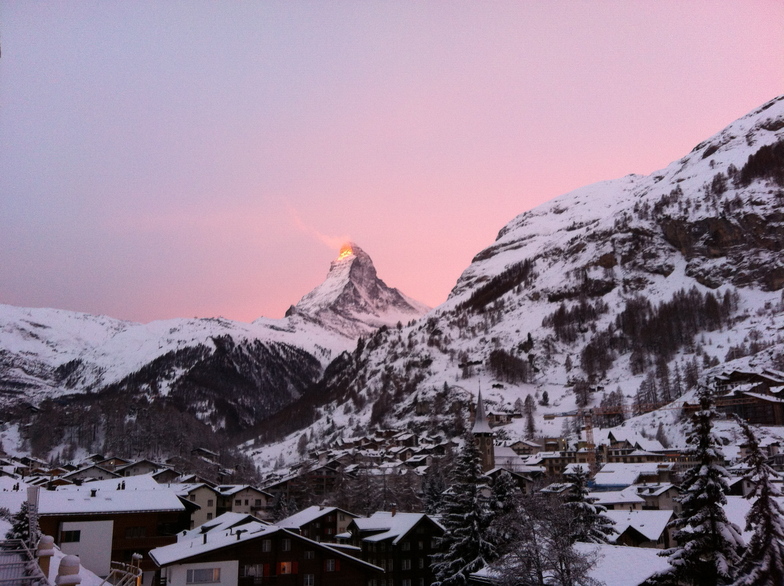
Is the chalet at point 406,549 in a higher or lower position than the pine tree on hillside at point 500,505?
lower

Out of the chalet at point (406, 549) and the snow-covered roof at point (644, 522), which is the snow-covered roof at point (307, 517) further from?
the snow-covered roof at point (644, 522)

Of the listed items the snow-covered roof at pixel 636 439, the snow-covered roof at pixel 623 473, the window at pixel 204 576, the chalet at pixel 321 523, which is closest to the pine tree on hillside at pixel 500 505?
the window at pixel 204 576

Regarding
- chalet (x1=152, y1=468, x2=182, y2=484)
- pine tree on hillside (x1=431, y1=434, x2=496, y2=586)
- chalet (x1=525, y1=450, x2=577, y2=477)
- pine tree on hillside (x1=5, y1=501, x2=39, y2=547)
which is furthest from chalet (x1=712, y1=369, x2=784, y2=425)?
pine tree on hillside (x1=5, y1=501, x2=39, y2=547)

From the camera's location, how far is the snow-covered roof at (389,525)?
5800 centimetres

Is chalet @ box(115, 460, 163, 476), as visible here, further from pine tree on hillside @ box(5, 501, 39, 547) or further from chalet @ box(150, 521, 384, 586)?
pine tree on hillside @ box(5, 501, 39, 547)

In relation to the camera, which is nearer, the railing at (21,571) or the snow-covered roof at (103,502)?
the railing at (21,571)

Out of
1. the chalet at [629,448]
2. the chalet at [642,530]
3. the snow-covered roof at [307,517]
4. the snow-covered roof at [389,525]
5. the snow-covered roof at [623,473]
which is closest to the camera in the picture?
the chalet at [642,530]

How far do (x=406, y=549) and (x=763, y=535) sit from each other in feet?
129

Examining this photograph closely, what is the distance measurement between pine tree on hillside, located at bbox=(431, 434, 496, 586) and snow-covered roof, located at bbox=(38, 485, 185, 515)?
1854cm

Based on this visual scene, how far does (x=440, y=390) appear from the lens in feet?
651

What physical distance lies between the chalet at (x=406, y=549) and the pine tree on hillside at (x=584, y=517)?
1336 cm

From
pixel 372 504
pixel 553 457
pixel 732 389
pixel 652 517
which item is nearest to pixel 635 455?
pixel 553 457

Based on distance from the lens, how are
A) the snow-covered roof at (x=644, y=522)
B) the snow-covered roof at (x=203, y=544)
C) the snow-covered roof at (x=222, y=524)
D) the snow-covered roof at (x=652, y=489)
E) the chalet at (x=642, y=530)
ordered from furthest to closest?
1. the snow-covered roof at (x=652, y=489)
2. the snow-covered roof at (x=222, y=524)
3. the snow-covered roof at (x=644, y=522)
4. the chalet at (x=642, y=530)
5. the snow-covered roof at (x=203, y=544)

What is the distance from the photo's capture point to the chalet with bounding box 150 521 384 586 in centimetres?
4191
